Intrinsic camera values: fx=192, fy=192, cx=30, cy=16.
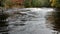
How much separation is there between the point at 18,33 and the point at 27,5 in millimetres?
45064

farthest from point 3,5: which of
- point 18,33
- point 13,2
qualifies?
point 18,33

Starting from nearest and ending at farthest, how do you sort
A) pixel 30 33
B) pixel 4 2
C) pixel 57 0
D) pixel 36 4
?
1. pixel 30 33
2. pixel 57 0
3. pixel 4 2
4. pixel 36 4

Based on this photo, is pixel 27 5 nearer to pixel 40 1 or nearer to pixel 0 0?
pixel 40 1

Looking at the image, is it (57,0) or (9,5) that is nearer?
(57,0)

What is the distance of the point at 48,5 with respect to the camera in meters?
60.0

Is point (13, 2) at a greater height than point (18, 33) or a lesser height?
lesser

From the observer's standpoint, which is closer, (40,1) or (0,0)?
(0,0)

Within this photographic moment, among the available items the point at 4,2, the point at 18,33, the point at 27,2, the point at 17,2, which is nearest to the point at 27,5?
the point at 27,2

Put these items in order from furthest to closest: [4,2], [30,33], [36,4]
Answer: [36,4]
[4,2]
[30,33]

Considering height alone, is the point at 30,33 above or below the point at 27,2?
above

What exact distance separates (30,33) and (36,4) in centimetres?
4519

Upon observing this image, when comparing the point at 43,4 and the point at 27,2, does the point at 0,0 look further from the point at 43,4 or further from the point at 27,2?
the point at 43,4

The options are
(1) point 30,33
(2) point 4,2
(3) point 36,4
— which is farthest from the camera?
(3) point 36,4

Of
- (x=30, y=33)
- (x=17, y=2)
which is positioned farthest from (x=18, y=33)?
(x=17, y=2)
